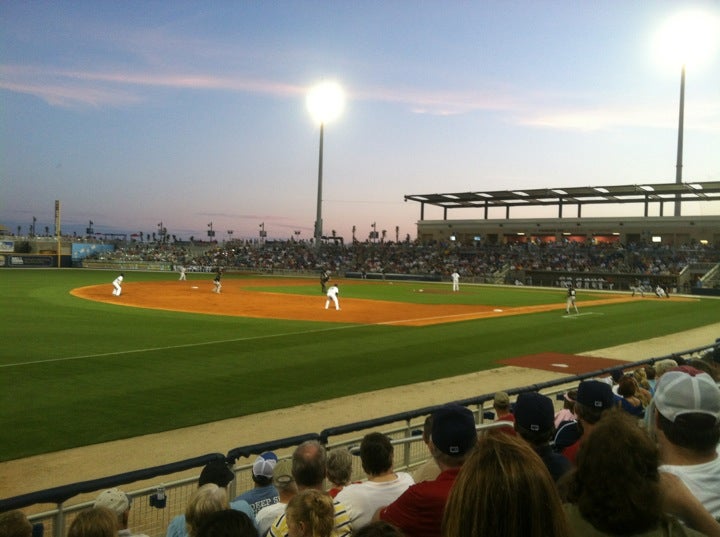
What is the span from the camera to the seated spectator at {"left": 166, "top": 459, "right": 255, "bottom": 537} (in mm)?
4113

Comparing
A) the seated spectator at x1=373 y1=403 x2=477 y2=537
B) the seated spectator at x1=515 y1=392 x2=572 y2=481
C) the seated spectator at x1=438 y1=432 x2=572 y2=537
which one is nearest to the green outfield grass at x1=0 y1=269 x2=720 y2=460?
the seated spectator at x1=515 y1=392 x2=572 y2=481

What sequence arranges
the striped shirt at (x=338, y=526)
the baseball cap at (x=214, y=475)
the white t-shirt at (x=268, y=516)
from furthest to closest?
the baseball cap at (x=214, y=475)
the white t-shirt at (x=268, y=516)
the striped shirt at (x=338, y=526)

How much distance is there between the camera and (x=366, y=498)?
4.13m

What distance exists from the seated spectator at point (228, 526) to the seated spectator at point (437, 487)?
85 centimetres

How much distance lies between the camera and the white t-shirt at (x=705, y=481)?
2.99 meters

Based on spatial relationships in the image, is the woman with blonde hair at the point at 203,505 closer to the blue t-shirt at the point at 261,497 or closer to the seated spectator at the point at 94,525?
the seated spectator at the point at 94,525

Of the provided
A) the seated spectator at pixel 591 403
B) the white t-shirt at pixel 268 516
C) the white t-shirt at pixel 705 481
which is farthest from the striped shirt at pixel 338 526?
the seated spectator at pixel 591 403

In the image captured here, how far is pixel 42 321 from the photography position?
24.8 m

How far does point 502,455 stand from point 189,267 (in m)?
85.0

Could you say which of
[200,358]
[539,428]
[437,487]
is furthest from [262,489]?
[200,358]

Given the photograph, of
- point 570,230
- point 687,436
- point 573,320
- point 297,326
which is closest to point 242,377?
point 297,326

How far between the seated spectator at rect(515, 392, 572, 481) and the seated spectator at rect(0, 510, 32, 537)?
3223mm

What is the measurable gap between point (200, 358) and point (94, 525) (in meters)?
14.4

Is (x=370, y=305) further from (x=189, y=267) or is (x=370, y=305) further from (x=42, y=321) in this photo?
(x=189, y=267)
